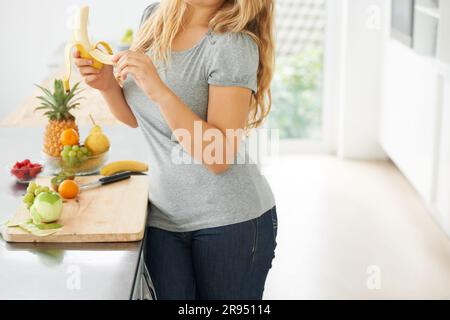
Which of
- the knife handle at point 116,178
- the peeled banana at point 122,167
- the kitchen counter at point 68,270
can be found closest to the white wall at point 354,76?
the peeled banana at point 122,167

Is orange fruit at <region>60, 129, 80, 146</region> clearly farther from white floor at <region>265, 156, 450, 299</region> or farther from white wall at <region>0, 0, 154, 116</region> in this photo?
white wall at <region>0, 0, 154, 116</region>

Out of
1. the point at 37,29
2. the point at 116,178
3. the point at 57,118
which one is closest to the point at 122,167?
the point at 116,178

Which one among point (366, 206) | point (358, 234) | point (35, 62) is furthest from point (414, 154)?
point (35, 62)

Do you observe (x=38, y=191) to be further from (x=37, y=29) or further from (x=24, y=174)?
(x=37, y=29)

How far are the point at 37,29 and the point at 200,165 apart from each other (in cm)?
372

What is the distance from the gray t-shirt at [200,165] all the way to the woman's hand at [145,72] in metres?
0.09

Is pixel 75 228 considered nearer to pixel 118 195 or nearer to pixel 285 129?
pixel 118 195

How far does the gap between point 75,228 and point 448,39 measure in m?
2.53

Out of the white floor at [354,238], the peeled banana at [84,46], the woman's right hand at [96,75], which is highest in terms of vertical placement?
the peeled banana at [84,46]

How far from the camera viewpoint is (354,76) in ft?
16.8

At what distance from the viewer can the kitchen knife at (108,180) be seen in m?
1.92

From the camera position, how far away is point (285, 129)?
5.44 meters

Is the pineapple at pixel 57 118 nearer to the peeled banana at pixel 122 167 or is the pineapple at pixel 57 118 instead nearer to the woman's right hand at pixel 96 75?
the peeled banana at pixel 122 167

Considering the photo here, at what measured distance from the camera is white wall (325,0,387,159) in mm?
5035
